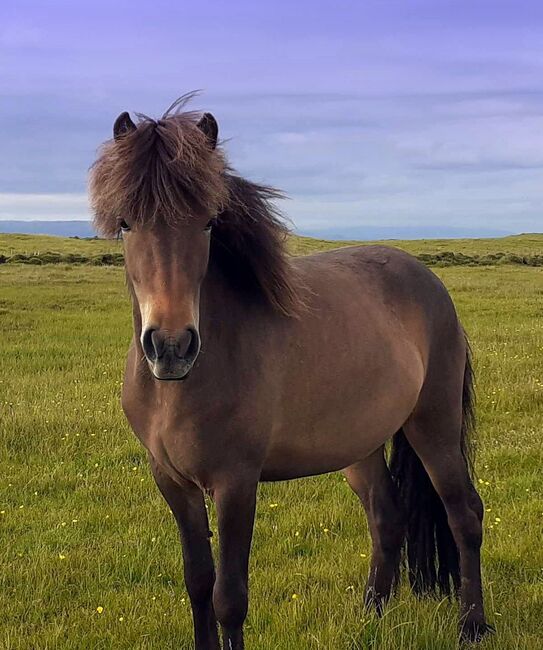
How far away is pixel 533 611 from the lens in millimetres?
4039

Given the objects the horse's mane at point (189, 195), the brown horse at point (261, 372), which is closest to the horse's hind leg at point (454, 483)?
the brown horse at point (261, 372)

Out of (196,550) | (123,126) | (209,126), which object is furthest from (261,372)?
(123,126)

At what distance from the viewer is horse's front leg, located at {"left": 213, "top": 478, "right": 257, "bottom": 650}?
2.97 metres

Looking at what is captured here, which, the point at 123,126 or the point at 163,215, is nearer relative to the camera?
the point at 163,215

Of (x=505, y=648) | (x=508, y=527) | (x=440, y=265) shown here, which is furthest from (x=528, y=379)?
(x=440, y=265)

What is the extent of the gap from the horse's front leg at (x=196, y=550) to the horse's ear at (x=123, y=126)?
1.51m

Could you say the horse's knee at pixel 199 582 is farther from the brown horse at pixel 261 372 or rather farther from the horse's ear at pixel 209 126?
the horse's ear at pixel 209 126

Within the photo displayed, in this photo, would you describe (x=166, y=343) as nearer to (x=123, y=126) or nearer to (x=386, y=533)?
(x=123, y=126)

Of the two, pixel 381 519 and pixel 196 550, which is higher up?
pixel 196 550

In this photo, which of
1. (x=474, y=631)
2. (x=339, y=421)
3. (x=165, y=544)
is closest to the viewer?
(x=339, y=421)

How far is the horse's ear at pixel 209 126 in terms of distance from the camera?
112 inches

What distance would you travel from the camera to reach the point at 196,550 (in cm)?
336

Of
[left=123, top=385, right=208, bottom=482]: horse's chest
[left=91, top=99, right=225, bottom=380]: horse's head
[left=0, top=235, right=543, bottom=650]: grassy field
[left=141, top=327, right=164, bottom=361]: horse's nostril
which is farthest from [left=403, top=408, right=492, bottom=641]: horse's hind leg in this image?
[left=141, top=327, right=164, bottom=361]: horse's nostril

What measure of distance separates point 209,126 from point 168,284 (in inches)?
30.9
